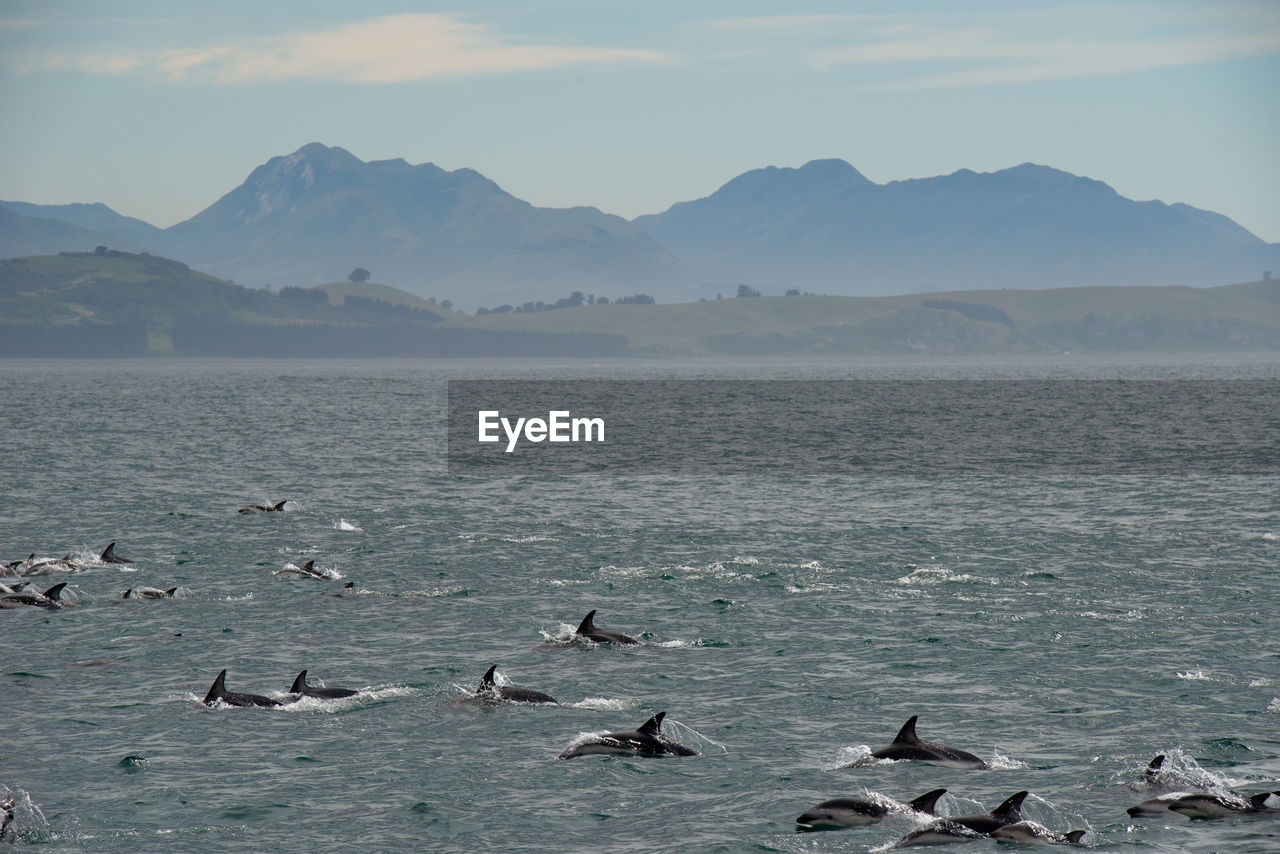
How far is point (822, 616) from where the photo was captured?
3916cm

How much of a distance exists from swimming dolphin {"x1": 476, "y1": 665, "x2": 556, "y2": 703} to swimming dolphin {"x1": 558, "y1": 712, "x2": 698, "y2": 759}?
11.8 feet

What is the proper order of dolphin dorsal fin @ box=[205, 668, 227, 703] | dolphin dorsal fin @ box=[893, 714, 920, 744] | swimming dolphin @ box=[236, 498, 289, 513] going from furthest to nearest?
swimming dolphin @ box=[236, 498, 289, 513] < dolphin dorsal fin @ box=[205, 668, 227, 703] < dolphin dorsal fin @ box=[893, 714, 920, 744]

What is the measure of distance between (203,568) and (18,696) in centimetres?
1808

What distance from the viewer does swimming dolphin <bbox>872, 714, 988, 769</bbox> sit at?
24.7 m

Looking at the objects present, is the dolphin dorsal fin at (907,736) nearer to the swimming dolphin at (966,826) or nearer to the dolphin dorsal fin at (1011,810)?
the swimming dolphin at (966,826)

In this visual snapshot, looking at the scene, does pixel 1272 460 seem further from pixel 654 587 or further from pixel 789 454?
pixel 654 587

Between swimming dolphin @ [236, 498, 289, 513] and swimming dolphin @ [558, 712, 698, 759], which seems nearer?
swimming dolphin @ [558, 712, 698, 759]

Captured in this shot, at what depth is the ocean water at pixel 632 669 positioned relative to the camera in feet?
73.8

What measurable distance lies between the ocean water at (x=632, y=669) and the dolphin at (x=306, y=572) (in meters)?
0.37

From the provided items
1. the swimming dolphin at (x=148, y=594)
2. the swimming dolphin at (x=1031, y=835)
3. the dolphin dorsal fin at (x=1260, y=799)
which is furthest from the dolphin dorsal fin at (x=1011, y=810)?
the swimming dolphin at (x=148, y=594)

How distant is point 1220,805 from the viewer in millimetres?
22234

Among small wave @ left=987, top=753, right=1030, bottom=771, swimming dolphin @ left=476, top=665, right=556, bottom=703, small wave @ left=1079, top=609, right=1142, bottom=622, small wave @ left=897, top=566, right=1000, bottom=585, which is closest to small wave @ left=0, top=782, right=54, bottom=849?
swimming dolphin @ left=476, top=665, right=556, bottom=703

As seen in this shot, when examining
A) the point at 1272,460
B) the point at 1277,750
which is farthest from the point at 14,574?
the point at 1272,460

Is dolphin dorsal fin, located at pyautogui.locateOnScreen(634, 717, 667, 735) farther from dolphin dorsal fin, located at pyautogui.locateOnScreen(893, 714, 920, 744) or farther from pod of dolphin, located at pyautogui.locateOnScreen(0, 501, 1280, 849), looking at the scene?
dolphin dorsal fin, located at pyautogui.locateOnScreen(893, 714, 920, 744)
